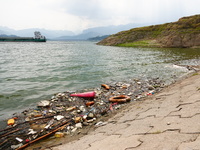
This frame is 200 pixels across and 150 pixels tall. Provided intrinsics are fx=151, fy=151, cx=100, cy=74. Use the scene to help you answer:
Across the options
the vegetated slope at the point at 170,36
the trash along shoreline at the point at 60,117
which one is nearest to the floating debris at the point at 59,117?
the trash along shoreline at the point at 60,117

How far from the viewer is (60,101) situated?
1025cm

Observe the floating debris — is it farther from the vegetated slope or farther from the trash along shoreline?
the vegetated slope

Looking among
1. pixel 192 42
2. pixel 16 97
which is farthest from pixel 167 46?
pixel 16 97

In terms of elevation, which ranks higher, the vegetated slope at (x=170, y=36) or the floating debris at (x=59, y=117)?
the vegetated slope at (x=170, y=36)

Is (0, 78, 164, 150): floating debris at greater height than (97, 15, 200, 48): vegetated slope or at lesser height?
lesser

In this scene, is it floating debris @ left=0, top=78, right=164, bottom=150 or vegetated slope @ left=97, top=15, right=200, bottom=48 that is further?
vegetated slope @ left=97, top=15, right=200, bottom=48


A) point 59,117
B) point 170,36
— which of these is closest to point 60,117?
point 59,117

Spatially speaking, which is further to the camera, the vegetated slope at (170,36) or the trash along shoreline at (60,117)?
the vegetated slope at (170,36)

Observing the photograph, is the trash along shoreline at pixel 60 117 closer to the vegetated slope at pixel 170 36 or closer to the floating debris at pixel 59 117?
the floating debris at pixel 59 117

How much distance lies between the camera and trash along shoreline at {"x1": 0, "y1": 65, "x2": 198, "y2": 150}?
6.34 meters

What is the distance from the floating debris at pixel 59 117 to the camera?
Result: 6355 millimetres

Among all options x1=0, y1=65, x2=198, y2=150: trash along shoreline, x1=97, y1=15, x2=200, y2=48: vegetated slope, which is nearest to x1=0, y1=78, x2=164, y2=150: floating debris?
x1=0, y1=65, x2=198, y2=150: trash along shoreline

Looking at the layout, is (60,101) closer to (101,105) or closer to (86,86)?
(101,105)

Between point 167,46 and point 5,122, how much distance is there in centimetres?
6873
